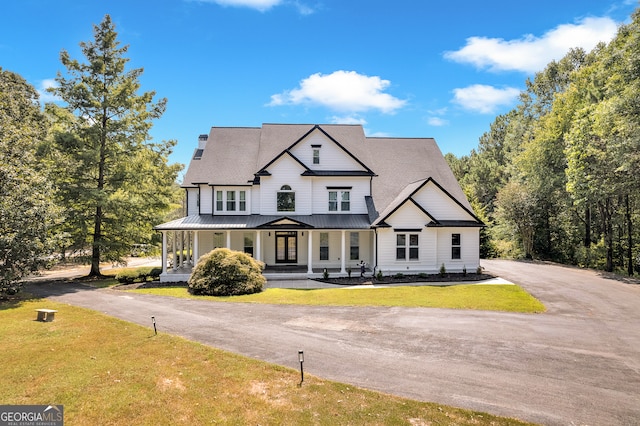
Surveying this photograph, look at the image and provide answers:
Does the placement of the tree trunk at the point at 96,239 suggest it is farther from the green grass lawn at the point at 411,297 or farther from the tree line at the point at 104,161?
the green grass lawn at the point at 411,297

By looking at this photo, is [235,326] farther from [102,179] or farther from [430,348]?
[102,179]

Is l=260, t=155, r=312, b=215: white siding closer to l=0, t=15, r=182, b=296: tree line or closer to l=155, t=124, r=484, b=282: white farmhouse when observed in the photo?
l=155, t=124, r=484, b=282: white farmhouse

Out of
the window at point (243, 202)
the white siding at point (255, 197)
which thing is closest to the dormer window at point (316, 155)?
the white siding at point (255, 197)

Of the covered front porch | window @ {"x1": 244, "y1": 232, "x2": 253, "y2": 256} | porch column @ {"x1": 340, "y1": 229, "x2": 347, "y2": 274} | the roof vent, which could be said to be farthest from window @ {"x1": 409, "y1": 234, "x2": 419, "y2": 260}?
the roof vent

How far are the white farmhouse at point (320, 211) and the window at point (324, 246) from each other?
0.26ft

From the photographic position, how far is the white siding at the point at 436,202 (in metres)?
25.6

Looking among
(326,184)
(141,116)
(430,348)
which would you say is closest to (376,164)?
(326,184)

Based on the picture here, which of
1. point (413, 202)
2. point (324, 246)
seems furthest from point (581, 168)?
point (324, 246)

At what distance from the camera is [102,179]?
26.6 m

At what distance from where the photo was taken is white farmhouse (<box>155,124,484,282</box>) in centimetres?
2480

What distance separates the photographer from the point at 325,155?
90.8ft

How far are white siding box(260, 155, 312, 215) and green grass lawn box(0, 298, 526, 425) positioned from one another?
16440mm

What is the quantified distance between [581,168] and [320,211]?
21369 mm

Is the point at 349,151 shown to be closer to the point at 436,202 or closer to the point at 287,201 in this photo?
the point at 287,201
